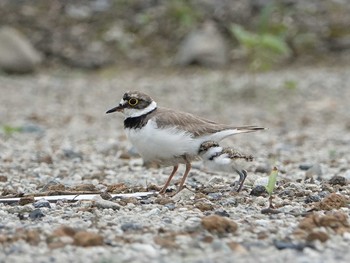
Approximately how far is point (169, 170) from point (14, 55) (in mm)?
8239

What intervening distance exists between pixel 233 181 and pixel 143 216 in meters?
1.99

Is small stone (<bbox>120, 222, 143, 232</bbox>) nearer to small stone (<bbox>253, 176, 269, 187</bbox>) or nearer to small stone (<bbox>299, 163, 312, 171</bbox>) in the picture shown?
small stone (<bbox>253, 176, 269, 187</bbox>)

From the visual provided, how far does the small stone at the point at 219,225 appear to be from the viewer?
→ 16.6ft

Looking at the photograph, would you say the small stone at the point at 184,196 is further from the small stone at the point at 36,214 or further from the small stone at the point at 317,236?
the small stone at the point at 317,236

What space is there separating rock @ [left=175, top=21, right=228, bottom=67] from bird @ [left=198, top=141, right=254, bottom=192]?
9876 millimetres

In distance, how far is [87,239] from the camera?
4.74 meters

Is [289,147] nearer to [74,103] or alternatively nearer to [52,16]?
[74,103]

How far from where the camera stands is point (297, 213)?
18.7 feet

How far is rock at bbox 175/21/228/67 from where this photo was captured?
1642 centimetres

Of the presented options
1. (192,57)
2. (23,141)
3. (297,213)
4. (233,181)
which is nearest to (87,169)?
(233,181)

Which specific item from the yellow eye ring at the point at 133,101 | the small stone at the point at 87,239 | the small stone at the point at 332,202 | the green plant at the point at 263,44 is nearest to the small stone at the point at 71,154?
the yellow eye ring at the point at 133,101

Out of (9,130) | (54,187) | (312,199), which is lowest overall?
(9,130)

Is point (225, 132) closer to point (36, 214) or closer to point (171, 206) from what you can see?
point (171, 206)

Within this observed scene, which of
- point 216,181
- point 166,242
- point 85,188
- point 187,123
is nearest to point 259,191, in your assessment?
point 187,123
